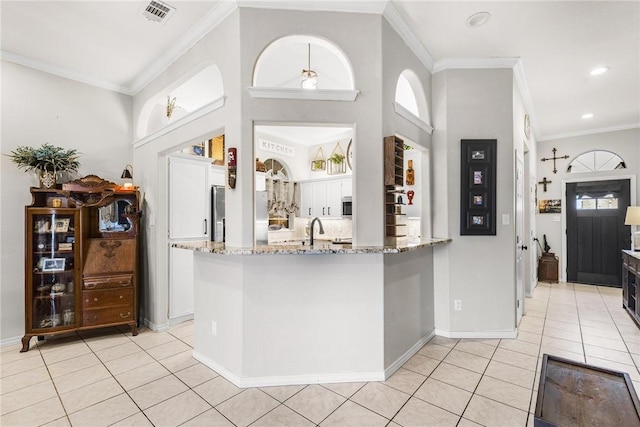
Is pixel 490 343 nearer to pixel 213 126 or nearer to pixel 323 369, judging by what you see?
pixel 323 369

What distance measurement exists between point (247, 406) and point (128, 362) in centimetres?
147

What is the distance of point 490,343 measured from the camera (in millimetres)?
3254

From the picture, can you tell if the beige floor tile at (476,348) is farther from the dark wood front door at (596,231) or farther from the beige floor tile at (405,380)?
the dark wood front door at (596,231)

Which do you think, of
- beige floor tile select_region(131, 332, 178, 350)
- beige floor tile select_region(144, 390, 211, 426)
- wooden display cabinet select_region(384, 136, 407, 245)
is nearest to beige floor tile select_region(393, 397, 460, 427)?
wooden display cabinet select_region(384, 136, 407, 245)

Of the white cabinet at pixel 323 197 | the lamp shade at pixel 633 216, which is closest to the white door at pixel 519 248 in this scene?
the lamp shade at pixel 633 216

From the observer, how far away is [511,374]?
2.61m

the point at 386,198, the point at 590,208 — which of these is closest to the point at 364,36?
the point at 386,198

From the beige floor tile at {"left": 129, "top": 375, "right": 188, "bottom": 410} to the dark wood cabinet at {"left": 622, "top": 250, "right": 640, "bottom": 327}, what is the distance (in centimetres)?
511

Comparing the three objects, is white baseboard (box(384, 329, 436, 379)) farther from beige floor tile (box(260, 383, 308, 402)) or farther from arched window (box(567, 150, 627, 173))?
arched window (box(567, 150, 627, 173))

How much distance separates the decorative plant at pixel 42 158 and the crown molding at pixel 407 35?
3.64 metres

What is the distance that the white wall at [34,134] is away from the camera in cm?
334

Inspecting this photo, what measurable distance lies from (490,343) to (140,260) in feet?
13.9

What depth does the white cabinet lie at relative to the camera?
620 centimetres

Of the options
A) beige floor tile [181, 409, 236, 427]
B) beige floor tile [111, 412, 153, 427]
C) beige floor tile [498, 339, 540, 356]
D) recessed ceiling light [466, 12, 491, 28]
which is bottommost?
beige floor tile [498, 339, 540, 356]
